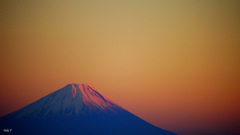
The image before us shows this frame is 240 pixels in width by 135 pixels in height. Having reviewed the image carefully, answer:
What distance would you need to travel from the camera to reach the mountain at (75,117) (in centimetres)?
8850

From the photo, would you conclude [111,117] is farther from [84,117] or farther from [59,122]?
[59,122]

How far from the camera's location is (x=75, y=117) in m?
91.8

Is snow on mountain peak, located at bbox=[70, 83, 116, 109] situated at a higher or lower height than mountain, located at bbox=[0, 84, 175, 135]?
higher

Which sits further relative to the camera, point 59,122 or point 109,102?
point 109,102

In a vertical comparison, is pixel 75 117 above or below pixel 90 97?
below

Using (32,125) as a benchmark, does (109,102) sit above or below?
above

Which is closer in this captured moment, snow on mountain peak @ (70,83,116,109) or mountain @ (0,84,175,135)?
mountain @ (0,84,175,135)

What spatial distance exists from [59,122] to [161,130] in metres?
23.5

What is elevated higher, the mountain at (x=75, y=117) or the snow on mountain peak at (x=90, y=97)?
the snow on mountain peak at (x=90, y=97)

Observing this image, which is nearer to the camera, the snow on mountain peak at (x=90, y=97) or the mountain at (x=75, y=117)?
the mountain at (x=75, y=117)

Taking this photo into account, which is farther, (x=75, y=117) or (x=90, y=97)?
(x=90, y=97)

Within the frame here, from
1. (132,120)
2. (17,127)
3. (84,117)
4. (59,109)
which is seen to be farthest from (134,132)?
(17,127)

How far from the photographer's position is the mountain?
88.5 metres

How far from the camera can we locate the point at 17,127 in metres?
88.3
